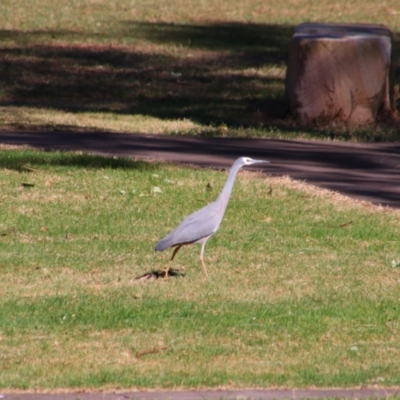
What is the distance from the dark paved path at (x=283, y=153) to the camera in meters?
13.2

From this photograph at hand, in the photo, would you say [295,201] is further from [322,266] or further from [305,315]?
[305,315]

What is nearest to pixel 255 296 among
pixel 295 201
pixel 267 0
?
pixel 295 201

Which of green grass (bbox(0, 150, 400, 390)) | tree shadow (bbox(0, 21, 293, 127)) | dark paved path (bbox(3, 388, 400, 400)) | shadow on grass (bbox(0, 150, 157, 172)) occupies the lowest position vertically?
tree shadow (bbox(0, 21, 293, 127))

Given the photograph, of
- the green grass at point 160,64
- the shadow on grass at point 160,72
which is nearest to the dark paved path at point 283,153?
the green grass at point 160,64

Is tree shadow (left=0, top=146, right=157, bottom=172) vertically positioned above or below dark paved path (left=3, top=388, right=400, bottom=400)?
below

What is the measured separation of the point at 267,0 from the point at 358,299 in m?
24.6

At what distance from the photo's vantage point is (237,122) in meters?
19.0

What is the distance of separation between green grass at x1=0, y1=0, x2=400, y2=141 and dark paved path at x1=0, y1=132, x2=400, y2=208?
100 cm

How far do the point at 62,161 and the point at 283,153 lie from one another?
11.0 ft

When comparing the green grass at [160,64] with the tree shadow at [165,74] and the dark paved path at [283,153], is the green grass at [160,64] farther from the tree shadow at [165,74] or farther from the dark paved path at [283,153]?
the dark paved path at [283,153]

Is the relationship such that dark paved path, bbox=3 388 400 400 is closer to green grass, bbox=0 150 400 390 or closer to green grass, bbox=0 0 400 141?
green grass, bbox=0 150 400 390

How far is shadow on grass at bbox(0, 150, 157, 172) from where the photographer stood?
1321cm

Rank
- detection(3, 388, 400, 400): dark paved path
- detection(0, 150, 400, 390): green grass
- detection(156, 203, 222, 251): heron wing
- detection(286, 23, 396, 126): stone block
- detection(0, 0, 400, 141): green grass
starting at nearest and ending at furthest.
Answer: detection(3, 388, 400, 400): dark paved path
detection(0, 150, 400, 390): green grass
detection(156, 203, 222, 251): heron wing
detection(286, 23, 396, 126): stone block
detection(0, 0, 400, 141): green grass

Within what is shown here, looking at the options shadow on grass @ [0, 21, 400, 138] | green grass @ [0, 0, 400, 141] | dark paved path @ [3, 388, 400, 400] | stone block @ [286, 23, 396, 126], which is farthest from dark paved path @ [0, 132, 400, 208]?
dark paved path @ [3, 388, 400, 400]
